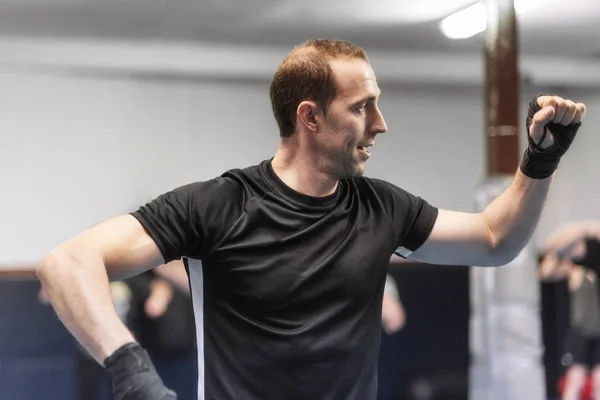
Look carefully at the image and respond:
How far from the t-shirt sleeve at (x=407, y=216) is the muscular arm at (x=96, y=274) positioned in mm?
390

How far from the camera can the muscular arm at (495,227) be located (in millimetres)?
1247

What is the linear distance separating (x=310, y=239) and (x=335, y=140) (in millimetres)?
157

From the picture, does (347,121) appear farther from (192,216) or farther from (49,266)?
(49,266)

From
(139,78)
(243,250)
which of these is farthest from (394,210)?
(139,78)

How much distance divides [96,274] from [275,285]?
27 centimetres

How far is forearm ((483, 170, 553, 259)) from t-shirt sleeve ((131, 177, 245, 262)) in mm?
420

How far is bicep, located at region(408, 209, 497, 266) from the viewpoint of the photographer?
49.9 inches

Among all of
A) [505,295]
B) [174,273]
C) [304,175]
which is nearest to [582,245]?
[505,295]

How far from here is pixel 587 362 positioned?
4.43 metres

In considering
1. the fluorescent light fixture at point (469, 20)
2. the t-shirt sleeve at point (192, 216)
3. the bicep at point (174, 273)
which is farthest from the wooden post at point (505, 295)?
the t-shirt sleeve at point (192, 216)

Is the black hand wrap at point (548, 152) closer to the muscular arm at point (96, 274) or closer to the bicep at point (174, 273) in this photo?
the muscular arm at point (96, 274)

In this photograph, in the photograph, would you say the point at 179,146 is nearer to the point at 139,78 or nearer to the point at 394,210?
the point at 139,78

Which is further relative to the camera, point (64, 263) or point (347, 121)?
point (347, 121)

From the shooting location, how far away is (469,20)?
14.3 feet
